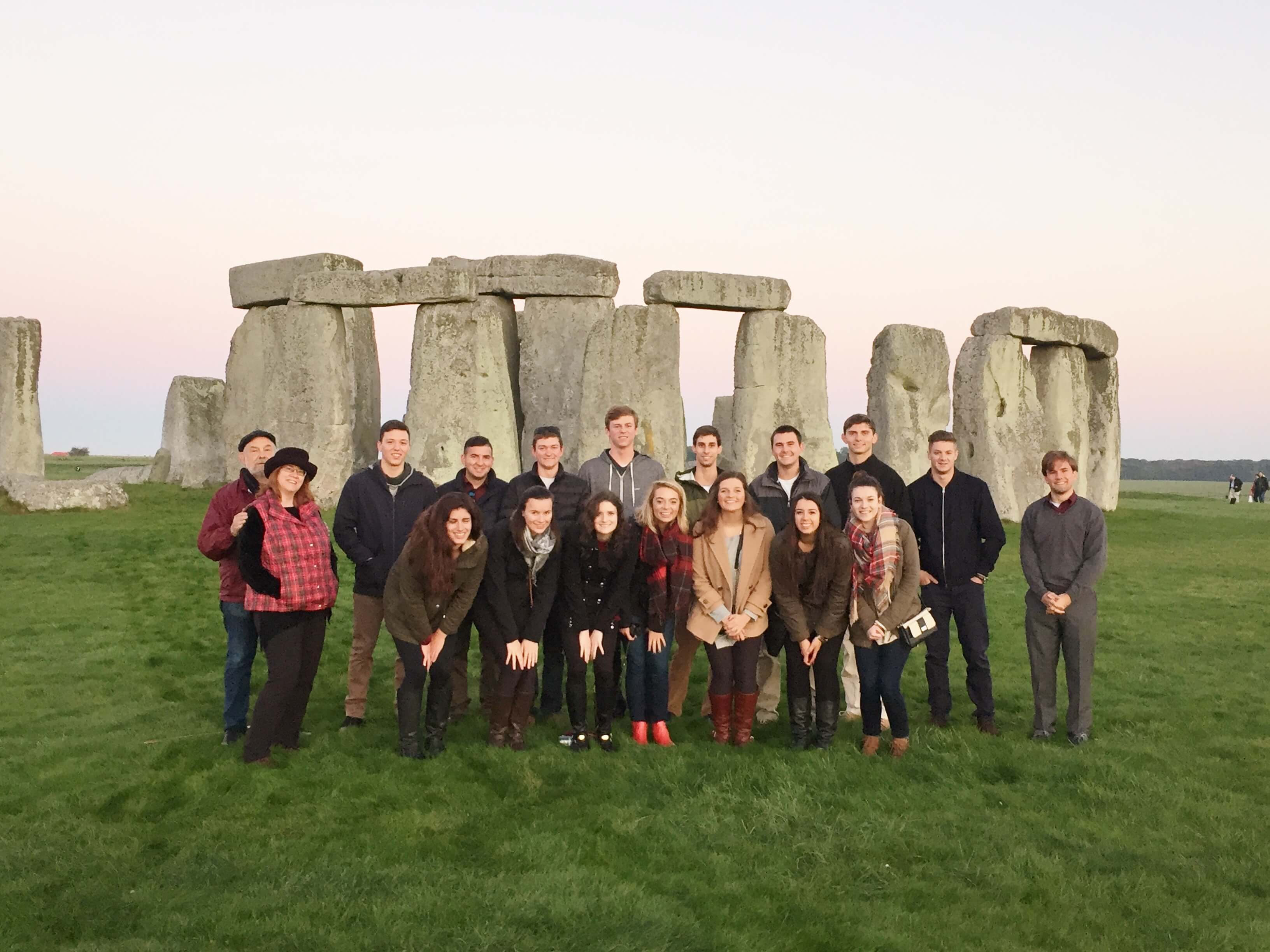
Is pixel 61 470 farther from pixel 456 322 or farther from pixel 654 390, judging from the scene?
pixel 654 390

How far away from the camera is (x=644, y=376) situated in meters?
13.9

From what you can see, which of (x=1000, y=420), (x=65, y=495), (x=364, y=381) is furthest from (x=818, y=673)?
(x=364, y=381)

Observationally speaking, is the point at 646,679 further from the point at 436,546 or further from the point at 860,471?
the point at 860,471

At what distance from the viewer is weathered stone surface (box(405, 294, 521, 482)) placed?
47.8 ft

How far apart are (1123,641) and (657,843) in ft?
18.1

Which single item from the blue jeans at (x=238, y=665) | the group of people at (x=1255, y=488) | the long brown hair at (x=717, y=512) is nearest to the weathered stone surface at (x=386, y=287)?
the blue jeans at (x=238, y=665)

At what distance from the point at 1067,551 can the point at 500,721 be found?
298 cm

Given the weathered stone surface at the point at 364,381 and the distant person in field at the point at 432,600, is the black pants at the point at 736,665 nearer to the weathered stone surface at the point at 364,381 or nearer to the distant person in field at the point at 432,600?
the distant person in field at the point at 432,600

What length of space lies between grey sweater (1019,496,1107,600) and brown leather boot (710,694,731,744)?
164 cm

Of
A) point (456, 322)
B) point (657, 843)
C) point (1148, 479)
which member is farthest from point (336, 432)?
point (1148, 479)

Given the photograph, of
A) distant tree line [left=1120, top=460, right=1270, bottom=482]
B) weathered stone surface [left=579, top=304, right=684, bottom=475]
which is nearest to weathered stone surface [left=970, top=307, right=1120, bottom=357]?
weathered stone surface [left=579, top=304, right=684, bottom=475]

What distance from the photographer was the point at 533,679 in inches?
223

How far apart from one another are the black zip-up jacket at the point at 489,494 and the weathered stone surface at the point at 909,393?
10.5m

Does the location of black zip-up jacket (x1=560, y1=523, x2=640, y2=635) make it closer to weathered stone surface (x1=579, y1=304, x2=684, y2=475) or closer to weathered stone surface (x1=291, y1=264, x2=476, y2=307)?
weathered stone surface (x1=579, y1=304, x2=684, y2=475)
